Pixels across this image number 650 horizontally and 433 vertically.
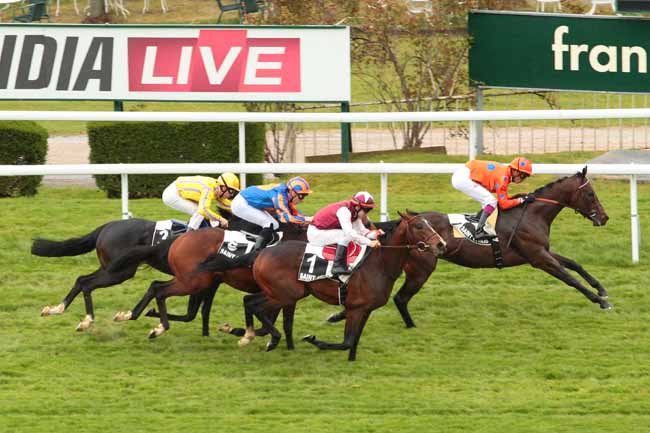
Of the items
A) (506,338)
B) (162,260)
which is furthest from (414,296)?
(162,260)

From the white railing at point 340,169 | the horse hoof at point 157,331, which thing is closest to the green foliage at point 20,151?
the white railing at point 340,169

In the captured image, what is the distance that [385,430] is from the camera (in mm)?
7012

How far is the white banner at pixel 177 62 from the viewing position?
13039 millimetres

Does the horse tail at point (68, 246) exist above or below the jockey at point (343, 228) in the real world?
below

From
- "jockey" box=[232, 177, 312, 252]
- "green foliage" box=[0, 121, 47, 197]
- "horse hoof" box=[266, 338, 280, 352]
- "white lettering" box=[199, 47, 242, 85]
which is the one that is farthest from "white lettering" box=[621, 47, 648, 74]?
"horse hoof" box=[266, 338, 280, 352]

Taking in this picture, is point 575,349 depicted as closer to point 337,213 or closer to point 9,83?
point 337,213

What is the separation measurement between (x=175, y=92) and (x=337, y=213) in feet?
16.8

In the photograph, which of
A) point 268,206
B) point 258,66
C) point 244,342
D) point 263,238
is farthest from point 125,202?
point 258,66

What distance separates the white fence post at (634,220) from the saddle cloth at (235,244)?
3.04 metres

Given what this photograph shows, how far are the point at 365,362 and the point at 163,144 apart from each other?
484cm

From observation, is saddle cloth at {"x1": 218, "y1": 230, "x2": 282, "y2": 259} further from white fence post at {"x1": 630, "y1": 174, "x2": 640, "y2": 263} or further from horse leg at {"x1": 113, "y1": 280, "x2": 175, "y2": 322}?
white fence post at {"x1": 630, "y1": 174, "x2": 640, "y2": 263}

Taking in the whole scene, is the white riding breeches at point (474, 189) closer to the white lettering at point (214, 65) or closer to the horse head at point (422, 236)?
the horse head at point (422, 236)

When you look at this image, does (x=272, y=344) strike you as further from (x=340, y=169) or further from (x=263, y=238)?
(x=340, y=169)

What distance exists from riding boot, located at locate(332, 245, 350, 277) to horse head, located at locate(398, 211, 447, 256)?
40 centimetres
